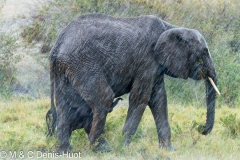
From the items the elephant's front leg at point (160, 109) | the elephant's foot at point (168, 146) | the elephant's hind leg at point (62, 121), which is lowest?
the elephant's foot at point (168, 146)

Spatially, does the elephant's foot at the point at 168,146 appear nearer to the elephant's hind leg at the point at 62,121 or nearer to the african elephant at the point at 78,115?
the african elephant at the point at 78,115

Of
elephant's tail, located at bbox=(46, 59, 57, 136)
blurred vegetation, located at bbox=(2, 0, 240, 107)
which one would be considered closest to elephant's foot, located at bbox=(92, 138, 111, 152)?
elephant's tail, located at bbox=(46, 59, 57, 136)

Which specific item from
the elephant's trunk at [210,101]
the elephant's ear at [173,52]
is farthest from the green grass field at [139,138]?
the elephant's ear at [173,52]

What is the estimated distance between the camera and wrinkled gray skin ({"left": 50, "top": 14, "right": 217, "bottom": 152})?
721cm

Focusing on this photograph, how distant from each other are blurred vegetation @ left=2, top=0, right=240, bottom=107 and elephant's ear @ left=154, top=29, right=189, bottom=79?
411cm

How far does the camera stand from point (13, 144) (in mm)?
7266

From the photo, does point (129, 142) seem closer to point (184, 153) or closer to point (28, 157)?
point (184, 153)

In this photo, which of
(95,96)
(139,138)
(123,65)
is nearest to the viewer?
(95,96)

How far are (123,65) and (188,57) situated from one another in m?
1.03

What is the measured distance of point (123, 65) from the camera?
294 inches

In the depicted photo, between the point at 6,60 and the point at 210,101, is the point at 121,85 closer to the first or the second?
the point at 210,101

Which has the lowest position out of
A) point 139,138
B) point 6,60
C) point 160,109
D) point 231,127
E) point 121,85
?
point 6,60

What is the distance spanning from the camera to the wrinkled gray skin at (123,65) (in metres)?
7.21

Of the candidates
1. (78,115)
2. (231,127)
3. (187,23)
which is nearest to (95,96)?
(78,115)
